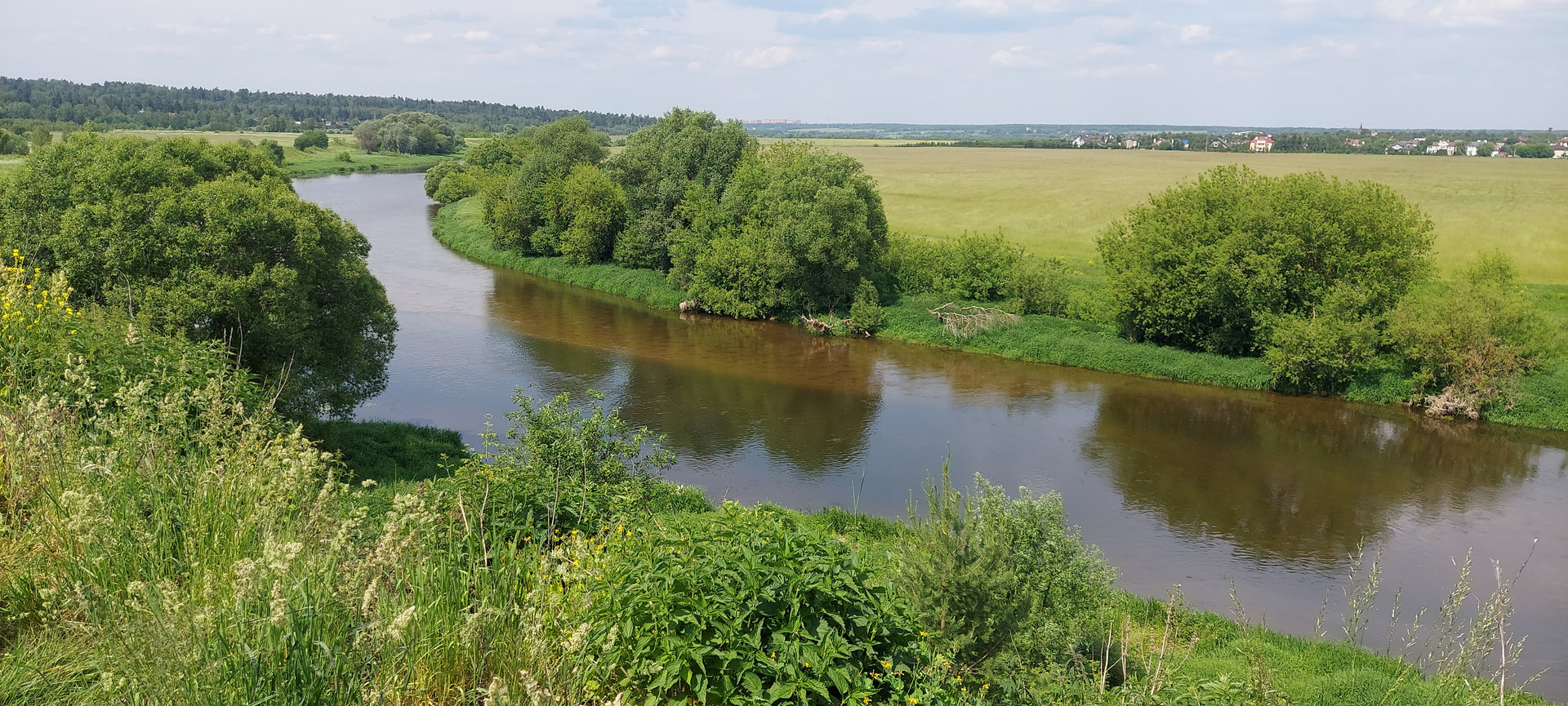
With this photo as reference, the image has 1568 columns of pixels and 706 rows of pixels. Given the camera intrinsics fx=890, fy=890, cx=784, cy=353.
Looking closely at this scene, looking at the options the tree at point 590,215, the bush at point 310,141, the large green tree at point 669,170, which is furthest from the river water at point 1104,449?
the bush at point 310,141

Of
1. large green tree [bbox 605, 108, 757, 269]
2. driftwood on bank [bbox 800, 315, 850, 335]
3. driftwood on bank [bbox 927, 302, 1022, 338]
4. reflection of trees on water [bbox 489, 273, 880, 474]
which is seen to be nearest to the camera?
reflection of trees on water [bbox 489, 273, 880, 474]

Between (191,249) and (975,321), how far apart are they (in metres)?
24.3

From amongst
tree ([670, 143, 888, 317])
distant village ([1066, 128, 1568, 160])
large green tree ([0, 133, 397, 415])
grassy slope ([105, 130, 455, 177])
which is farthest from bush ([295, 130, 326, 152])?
distant village ([1066, 128, 1568, 160])

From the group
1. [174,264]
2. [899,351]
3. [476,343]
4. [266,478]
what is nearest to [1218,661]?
[266,478]

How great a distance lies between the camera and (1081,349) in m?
31.0

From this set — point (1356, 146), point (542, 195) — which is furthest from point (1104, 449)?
point (1356, 146)

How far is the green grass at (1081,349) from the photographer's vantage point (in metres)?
29.1

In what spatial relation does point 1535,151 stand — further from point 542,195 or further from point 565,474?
point 565,474

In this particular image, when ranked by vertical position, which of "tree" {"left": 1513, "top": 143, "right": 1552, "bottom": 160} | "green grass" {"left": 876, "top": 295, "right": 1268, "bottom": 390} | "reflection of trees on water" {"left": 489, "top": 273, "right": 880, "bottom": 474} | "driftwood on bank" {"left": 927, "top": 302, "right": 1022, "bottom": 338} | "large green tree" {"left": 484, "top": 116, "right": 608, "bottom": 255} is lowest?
"reflection of trees on water" {"left": 489, "top": 273, "right": 880, "bottom": 474}

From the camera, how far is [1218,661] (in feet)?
37.4

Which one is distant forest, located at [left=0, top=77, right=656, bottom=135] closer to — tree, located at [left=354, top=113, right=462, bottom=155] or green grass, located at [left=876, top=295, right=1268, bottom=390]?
tree, located at [left=354, top=113, right=462, bottom=155]

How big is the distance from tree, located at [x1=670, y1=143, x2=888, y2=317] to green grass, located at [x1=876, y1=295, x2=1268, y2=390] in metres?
2.97

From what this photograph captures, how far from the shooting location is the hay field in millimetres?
47031

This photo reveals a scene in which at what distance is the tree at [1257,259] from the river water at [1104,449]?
305cm
